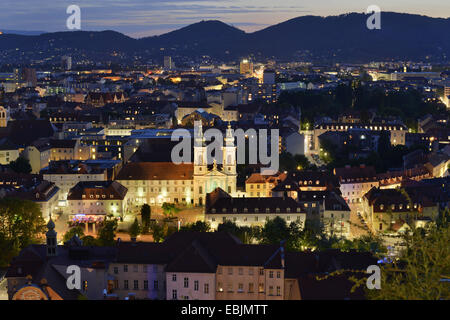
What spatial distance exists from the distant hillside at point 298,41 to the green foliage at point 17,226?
11351 cm

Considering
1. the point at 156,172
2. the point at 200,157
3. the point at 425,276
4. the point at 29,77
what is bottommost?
the point at 156,172

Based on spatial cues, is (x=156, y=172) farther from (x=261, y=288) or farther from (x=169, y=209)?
(x=261, y=288)

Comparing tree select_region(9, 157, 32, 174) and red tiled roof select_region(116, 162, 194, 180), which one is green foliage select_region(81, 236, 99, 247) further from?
tree select_region(9, 157, 32, 174)

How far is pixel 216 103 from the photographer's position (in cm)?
5425

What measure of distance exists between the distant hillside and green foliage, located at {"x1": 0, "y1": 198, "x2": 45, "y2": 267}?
114 meters

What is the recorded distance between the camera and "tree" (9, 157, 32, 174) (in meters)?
29.8

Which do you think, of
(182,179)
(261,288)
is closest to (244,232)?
(261,288)

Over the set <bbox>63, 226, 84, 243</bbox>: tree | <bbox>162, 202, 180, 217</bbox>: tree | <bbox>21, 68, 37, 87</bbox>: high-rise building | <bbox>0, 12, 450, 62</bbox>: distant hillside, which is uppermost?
<bbox>0, 12, 450, 62</bbox>: distant hillside

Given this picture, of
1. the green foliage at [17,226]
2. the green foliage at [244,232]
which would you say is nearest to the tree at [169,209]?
the green foliage at [244,232]

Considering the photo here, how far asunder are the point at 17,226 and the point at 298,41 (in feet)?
472

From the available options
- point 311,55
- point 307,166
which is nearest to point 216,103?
point 307,166

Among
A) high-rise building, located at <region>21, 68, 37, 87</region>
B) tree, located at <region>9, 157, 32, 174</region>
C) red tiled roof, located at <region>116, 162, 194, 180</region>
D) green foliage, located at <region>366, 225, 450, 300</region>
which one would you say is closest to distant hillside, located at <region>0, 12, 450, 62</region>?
high-rise building, located at <region>21, 68, 37, 87</region>

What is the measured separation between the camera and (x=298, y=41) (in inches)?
6201
